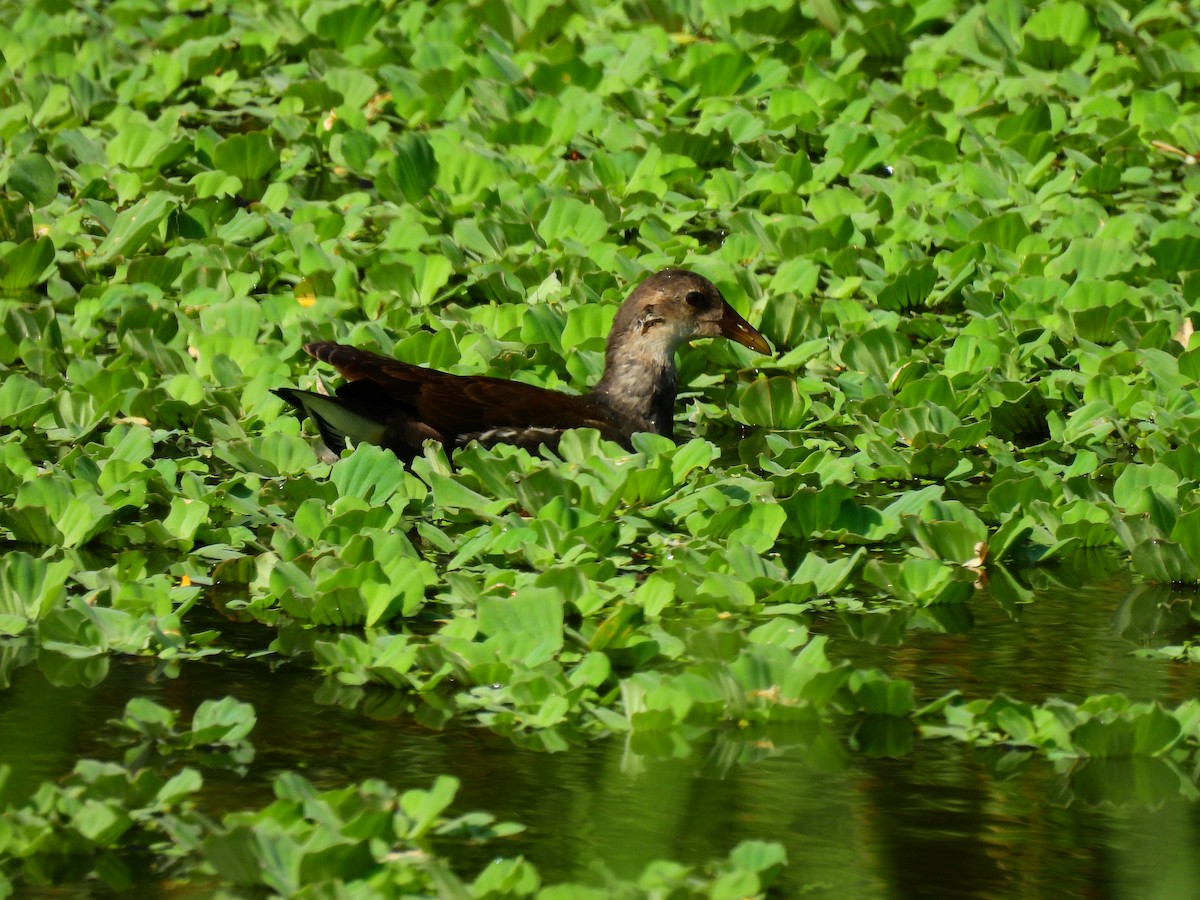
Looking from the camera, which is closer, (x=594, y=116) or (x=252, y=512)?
(x=252, y=512)

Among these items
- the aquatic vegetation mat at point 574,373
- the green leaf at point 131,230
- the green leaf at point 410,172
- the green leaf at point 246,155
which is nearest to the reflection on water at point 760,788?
the aquatic vegetation mat at point 574,373

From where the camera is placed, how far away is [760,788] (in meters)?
3.89

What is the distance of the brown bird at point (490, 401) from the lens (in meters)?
5.91

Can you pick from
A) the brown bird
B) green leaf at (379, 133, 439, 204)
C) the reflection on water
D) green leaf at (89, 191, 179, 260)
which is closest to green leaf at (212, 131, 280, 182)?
green leaf at (379, 133, 439, 204)

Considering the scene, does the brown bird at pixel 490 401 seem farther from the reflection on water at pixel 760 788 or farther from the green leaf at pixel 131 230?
the reflection on water at pixel 760 788

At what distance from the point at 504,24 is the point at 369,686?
227 inches

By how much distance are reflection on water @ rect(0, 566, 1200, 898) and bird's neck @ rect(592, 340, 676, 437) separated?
7.06 feet

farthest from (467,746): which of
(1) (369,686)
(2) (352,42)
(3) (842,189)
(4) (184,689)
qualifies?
(2) (352,42)

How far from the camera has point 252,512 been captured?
5.31m

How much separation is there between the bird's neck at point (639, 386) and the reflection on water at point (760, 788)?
215 centimetres

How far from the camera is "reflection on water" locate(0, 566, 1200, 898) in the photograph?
11.8 feet

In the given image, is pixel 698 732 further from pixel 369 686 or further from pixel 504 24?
pixel 504 24

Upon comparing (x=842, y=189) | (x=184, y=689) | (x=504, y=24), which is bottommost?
(x=184, y=689)

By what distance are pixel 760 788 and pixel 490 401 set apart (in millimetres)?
2370
